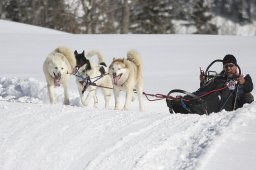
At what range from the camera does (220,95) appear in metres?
5.69

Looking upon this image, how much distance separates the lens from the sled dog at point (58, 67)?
21.4 feet

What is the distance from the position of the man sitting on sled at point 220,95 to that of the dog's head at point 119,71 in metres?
0.86

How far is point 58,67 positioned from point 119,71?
832 mm

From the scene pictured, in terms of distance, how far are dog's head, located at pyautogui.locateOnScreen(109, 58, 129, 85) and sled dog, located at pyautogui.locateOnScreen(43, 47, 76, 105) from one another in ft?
2.18

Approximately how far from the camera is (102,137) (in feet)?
13.8

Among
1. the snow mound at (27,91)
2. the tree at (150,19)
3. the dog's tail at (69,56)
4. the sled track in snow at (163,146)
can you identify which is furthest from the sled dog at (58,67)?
the tree at (150,19)

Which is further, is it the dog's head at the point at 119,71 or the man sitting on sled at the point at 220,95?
the dog's head at the point at 119,71

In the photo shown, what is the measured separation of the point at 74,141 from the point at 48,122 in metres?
0.59

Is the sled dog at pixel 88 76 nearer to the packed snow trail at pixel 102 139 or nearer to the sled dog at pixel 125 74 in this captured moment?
the sled dog at pixel 125 74

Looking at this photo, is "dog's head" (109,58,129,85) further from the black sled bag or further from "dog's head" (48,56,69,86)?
the black sled bag

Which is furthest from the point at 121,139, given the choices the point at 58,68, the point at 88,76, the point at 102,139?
the point at 88,76

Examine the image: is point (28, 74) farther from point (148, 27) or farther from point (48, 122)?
point (148, 27)

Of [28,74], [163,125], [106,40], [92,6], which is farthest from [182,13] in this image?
[163,125]

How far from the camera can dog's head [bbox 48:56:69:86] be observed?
6516 mm
